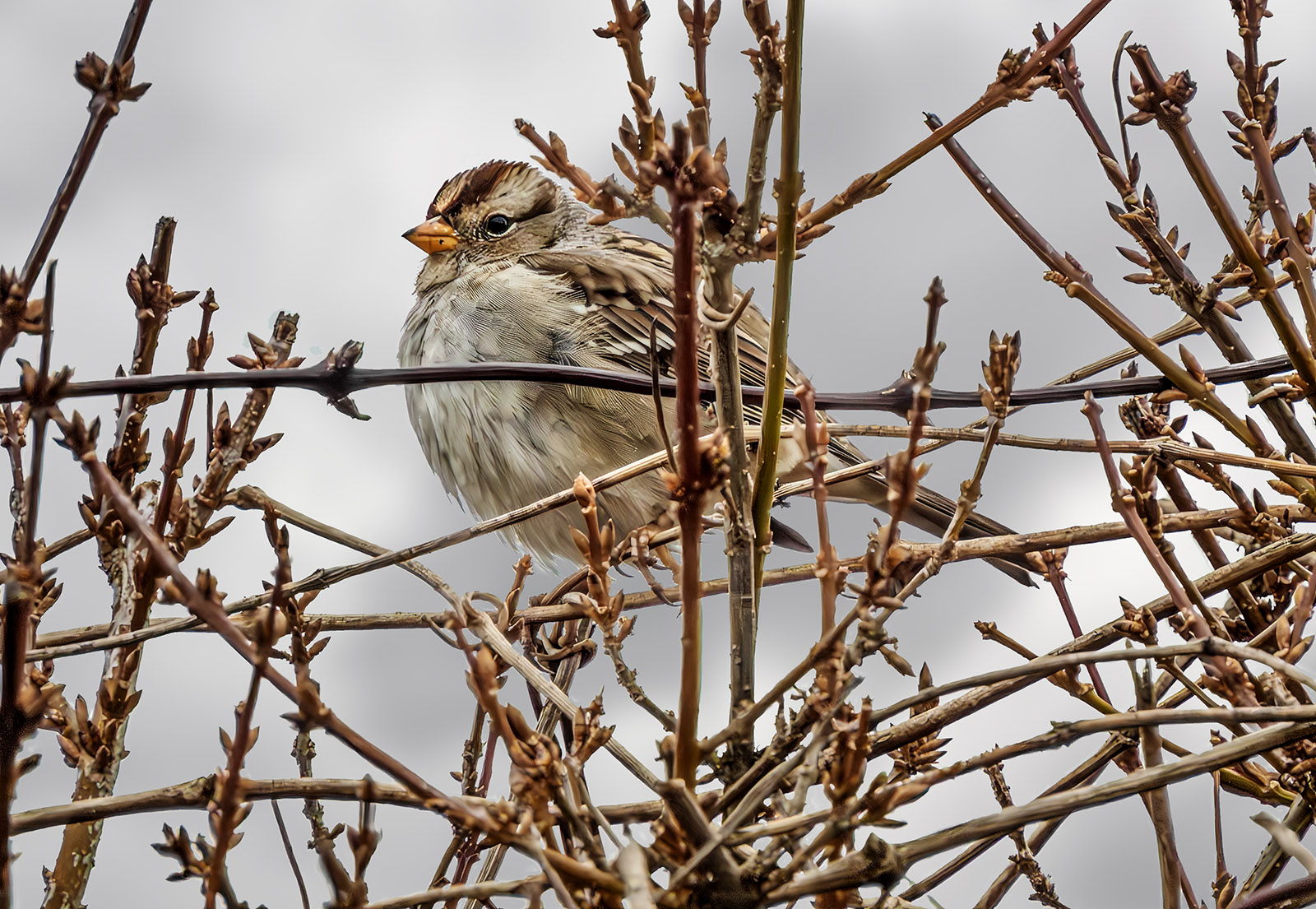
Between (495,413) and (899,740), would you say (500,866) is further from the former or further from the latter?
(495,413)

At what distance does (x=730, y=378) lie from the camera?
112cm

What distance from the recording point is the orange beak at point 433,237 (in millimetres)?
3787

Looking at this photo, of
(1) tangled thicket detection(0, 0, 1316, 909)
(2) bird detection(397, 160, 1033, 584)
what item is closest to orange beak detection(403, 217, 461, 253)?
(2) bird detection(397, 160, 1033, 584)

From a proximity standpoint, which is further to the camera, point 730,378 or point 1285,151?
point 1285,151

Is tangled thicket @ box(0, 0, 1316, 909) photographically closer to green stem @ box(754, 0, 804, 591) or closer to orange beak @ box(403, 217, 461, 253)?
green stem @ box(754, 0, 804, 591)

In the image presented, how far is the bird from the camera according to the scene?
303 cm

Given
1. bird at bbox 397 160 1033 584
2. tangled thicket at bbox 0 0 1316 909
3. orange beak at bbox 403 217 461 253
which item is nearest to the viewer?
tangled thicket at bbox 0 0 1316 909

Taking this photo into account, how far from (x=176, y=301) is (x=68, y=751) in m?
0.63

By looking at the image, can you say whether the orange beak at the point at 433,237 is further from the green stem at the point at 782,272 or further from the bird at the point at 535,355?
the green stem at the point at 782,272

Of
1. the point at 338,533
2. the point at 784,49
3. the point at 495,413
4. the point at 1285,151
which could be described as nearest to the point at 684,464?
the point at 784,49

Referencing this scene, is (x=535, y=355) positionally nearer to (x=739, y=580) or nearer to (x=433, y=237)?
(x=433, y=237)

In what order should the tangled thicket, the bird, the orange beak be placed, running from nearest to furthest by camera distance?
1. the tangled thicket
2. the bird
3. the orange beak

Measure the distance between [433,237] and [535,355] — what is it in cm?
78

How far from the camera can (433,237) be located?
379 cm
